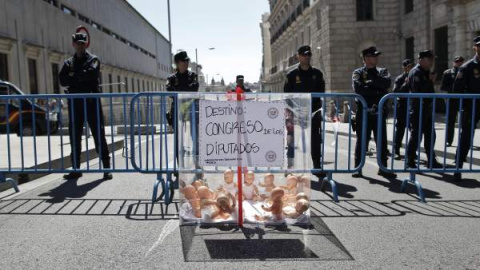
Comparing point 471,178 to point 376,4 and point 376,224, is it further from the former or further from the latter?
point 376,4

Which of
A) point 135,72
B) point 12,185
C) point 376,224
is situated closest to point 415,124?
point 376,224

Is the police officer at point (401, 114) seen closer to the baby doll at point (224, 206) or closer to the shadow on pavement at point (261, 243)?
the shadow on pavement at point (261, 243)

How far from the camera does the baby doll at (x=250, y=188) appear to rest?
14.9ft

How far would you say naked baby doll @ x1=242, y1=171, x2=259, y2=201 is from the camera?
4547 millimetres

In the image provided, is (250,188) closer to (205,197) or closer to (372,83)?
(205,197)

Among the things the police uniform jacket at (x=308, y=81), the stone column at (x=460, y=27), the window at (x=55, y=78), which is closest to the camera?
the police uniform jacket at (x=308, y=81)

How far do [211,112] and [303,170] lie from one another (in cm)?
106

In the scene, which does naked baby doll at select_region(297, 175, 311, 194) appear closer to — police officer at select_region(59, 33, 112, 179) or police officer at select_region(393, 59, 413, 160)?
police officer at select_region(59, 33, 112, 179)

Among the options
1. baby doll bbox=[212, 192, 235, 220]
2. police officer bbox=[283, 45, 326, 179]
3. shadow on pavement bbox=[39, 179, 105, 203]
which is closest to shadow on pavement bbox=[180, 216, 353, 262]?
baby doll bbox=[212, 192, 235, 220]

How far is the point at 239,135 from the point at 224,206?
678mm

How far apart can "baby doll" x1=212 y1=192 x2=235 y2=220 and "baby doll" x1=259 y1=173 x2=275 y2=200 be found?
1.07 ft

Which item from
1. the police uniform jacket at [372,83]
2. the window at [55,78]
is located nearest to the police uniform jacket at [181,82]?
the police uniform jacket at [372,83]

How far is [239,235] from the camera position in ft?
13.4

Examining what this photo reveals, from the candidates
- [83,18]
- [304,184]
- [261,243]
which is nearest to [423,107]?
[304,184]
